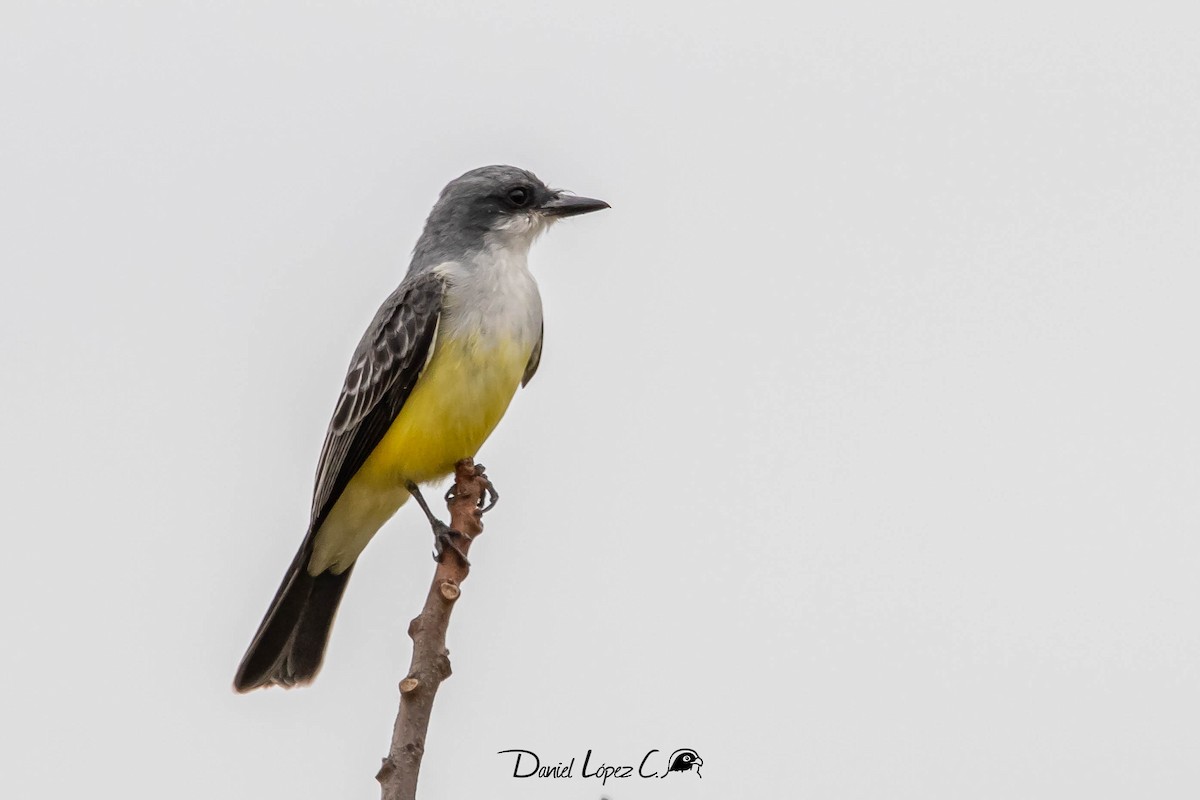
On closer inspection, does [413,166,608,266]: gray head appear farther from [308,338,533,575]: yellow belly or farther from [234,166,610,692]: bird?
[308,338,533,575]: yellow belly

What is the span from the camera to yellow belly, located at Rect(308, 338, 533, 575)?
8453 mm

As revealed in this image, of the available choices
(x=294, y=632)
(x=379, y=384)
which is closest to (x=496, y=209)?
(x=379, y=384)

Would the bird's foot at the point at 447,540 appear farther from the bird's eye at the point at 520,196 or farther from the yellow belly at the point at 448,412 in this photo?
the bird's eye at the point at 520,196

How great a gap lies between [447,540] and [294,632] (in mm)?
2498

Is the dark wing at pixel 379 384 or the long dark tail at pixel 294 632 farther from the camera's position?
the long dark tail at pixel 294 632

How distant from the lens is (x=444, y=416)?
27.7ft

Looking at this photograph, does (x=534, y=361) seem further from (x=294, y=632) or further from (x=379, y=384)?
(x=294, y=632)

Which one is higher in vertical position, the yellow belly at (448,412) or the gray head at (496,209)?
the gray head at (496,209)

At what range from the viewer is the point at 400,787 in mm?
4852

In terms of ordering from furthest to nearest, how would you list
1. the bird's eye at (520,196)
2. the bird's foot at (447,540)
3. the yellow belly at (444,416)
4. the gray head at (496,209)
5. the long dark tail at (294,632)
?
the bird's eye at (520,196) → the gray head at (496,209) → the long dark tail at (294,632) → the yellow belly at (444,416) → the bird's foot at (447,540)

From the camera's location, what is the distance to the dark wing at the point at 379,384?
864 centimetres

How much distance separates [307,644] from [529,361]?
6.69ft

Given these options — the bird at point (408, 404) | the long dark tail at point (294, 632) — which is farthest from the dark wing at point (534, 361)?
the long dark tail at point (294, 632)

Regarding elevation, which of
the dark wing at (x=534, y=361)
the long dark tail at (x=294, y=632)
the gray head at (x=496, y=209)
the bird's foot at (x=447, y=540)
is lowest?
the long dark tail at (x=294, y=632)
